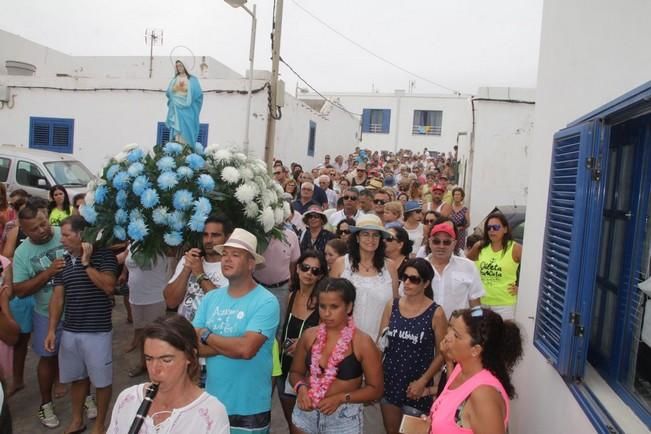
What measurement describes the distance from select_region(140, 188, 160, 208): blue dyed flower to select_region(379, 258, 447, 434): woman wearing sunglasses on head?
1747mm

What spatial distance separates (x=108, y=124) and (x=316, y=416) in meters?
13.0

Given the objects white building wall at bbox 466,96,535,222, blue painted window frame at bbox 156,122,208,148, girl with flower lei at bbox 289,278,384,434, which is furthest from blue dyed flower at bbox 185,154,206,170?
blue painted window frame at bbox 156,122,208,148

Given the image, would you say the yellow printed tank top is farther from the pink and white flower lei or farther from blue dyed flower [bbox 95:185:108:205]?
blue dyed flower [bbox 95:185:108:205]

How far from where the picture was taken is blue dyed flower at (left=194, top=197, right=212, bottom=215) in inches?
139

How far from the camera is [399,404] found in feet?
11.9

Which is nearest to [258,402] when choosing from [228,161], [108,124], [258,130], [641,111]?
[228,161]

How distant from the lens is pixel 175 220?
11.6ft

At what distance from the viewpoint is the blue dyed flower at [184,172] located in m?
3.63

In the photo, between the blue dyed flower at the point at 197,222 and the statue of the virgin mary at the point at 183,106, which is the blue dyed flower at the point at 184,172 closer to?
the blue dyed flower at the point at 197,222

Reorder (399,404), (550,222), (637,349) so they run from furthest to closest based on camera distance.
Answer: (399,404), (550,222), (637,349)

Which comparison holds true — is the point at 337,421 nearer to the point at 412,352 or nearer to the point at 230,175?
the point at 412,352

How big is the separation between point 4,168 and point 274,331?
9.95 metres

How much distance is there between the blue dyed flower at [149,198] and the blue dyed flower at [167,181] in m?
0.08

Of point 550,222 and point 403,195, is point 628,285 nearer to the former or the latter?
point 550,222
